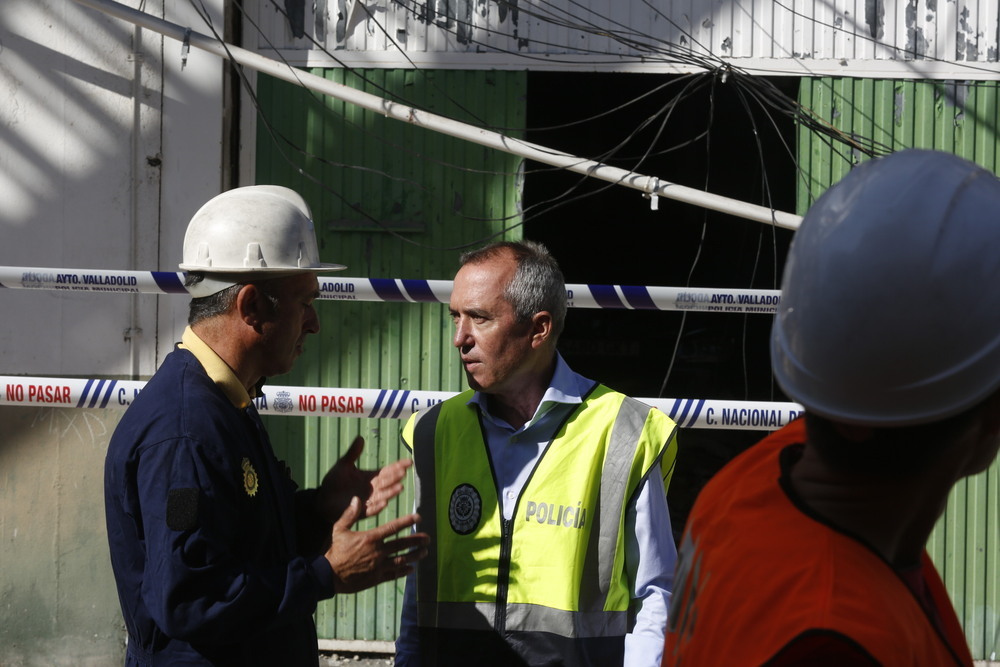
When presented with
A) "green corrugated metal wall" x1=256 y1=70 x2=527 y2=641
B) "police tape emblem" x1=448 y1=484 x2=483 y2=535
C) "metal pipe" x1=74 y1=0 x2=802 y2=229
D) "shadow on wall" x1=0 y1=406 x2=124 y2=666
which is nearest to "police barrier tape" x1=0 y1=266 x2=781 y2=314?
"metal pipe" x1=74 y1=0 x2=802 y2=229

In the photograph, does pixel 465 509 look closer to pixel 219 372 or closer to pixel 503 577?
pixel 503 577

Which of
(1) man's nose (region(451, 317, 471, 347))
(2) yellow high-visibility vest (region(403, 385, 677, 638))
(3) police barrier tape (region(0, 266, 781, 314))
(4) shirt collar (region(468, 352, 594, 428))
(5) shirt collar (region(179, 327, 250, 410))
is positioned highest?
(3) police barrier tape (region(0, 266, 781, 314))

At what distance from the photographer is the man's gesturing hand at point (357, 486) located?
99.0 inches

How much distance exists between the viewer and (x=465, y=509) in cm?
267

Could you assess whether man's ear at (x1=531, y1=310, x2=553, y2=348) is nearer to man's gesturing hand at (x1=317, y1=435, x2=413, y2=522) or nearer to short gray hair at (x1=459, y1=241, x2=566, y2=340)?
short gray hair at (x1=459, y1=241, x2=566, y2=340)

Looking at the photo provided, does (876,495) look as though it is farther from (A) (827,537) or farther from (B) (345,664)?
(B) (345,664)

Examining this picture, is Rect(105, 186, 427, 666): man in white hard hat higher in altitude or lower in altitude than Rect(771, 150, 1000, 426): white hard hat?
lower

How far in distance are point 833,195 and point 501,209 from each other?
4294mm

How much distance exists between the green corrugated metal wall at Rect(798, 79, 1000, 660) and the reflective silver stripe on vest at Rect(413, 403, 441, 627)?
335 cm

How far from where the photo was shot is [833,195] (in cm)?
117

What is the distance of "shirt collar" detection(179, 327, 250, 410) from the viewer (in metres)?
2.34

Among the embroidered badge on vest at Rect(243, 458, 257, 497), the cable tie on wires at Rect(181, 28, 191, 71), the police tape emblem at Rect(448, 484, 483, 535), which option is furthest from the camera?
the cable tie on wires at Rect(181, 28, 191, 71)

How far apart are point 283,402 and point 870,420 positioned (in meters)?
2.81

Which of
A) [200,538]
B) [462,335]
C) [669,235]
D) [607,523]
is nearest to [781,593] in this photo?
[200,538]
